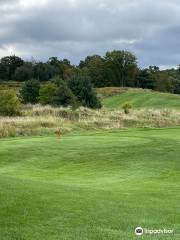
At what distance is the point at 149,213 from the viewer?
11.6m

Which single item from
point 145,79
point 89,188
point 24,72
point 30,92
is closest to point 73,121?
point 89,188

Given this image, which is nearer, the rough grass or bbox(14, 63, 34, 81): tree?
the rough grass

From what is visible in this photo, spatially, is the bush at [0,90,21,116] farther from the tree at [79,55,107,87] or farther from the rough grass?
the tree at [79,55,107,87]

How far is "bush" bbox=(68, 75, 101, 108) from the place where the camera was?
60.7m

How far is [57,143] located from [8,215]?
18.4 metres

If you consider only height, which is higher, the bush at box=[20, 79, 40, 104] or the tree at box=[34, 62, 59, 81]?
the tree at box=[34, 62, 59, 81]

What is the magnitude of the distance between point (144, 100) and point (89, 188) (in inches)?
2670

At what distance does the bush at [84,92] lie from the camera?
199 feet

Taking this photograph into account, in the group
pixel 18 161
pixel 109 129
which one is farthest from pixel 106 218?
pixel 109 129

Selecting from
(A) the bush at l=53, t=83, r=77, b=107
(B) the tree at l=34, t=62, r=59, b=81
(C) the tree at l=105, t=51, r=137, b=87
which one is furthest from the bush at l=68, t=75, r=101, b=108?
(C) the tree at l=105, t=51, r=137, b=87

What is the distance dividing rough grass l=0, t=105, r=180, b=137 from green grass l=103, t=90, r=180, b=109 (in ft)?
75.4

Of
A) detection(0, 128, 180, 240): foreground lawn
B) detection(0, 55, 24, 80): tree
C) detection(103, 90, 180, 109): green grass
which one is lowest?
detection(0, 128, 180, 240): foreground lawn

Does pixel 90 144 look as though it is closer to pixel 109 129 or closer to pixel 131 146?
pixel 131 146

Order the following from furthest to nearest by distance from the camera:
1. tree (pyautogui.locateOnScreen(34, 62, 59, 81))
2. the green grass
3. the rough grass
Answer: tree (pyautogui.locateOnScreen(34, 62, 59, 81)) < the green grass < the rough grass
